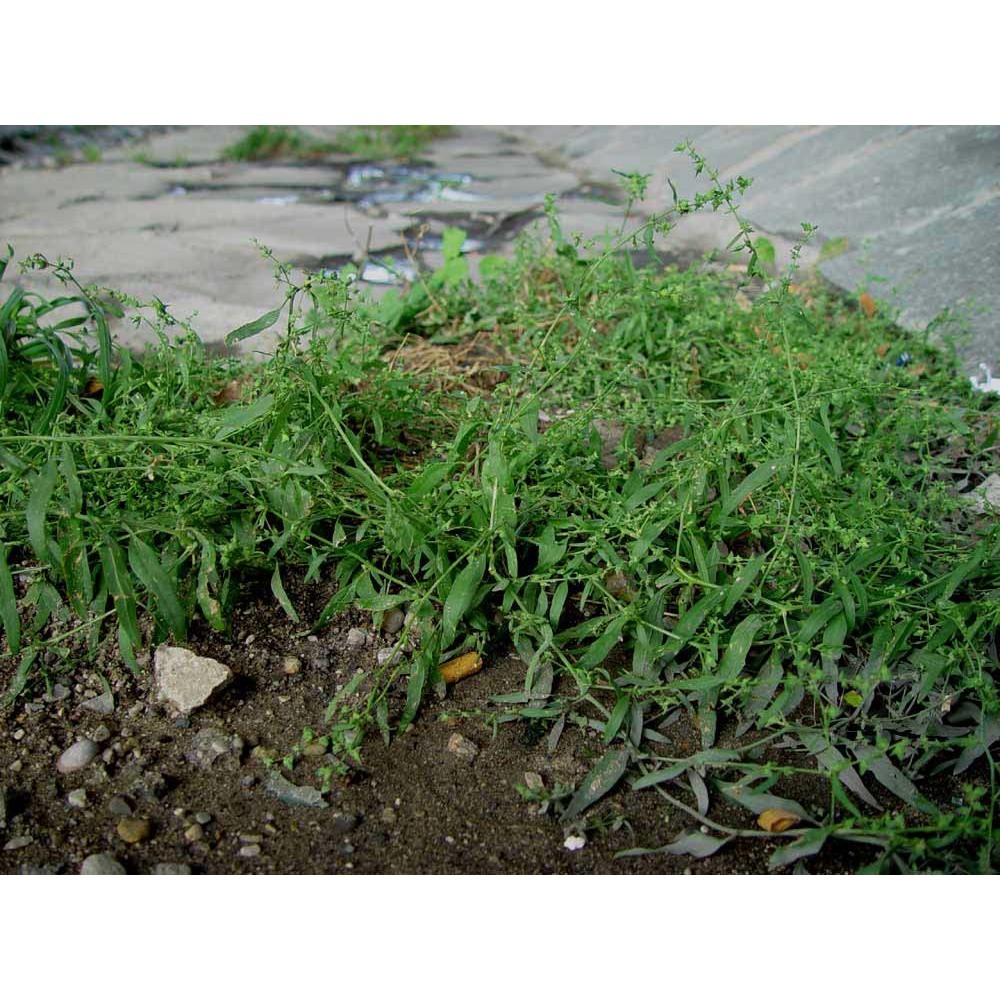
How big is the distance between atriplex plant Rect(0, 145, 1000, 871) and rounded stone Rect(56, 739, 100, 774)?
19 centimetres

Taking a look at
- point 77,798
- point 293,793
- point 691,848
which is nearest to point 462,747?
point 293,793

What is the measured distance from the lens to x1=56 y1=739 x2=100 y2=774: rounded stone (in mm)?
1654

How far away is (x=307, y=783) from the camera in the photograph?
1.62 m

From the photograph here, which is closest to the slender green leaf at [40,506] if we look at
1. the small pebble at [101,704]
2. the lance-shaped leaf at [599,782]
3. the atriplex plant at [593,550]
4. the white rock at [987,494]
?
the atriplex plant at [593,550]

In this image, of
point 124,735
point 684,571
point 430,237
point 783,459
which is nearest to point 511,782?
point 684,571

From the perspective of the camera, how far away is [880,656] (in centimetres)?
178

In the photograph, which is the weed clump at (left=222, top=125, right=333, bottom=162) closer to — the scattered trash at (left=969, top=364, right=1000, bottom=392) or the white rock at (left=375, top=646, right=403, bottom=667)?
the scattered trash at (left=969, top=364, right=1000, bottom=392)

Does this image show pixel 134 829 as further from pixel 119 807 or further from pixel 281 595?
pixel 281 595

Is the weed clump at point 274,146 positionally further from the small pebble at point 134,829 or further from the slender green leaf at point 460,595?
the small pebble at point 134,829

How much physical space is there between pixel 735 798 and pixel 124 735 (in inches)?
40.8

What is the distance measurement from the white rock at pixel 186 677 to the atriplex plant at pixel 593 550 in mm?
62

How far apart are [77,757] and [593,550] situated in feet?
3.26

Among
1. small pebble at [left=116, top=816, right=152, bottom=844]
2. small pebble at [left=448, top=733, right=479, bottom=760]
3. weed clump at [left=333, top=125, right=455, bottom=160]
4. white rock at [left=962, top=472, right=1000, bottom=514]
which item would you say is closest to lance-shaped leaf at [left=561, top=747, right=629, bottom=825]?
small pebble at [left=448, top=733, right=479, bottom=760]

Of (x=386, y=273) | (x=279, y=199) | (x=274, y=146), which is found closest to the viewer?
(x=386, y=273)
